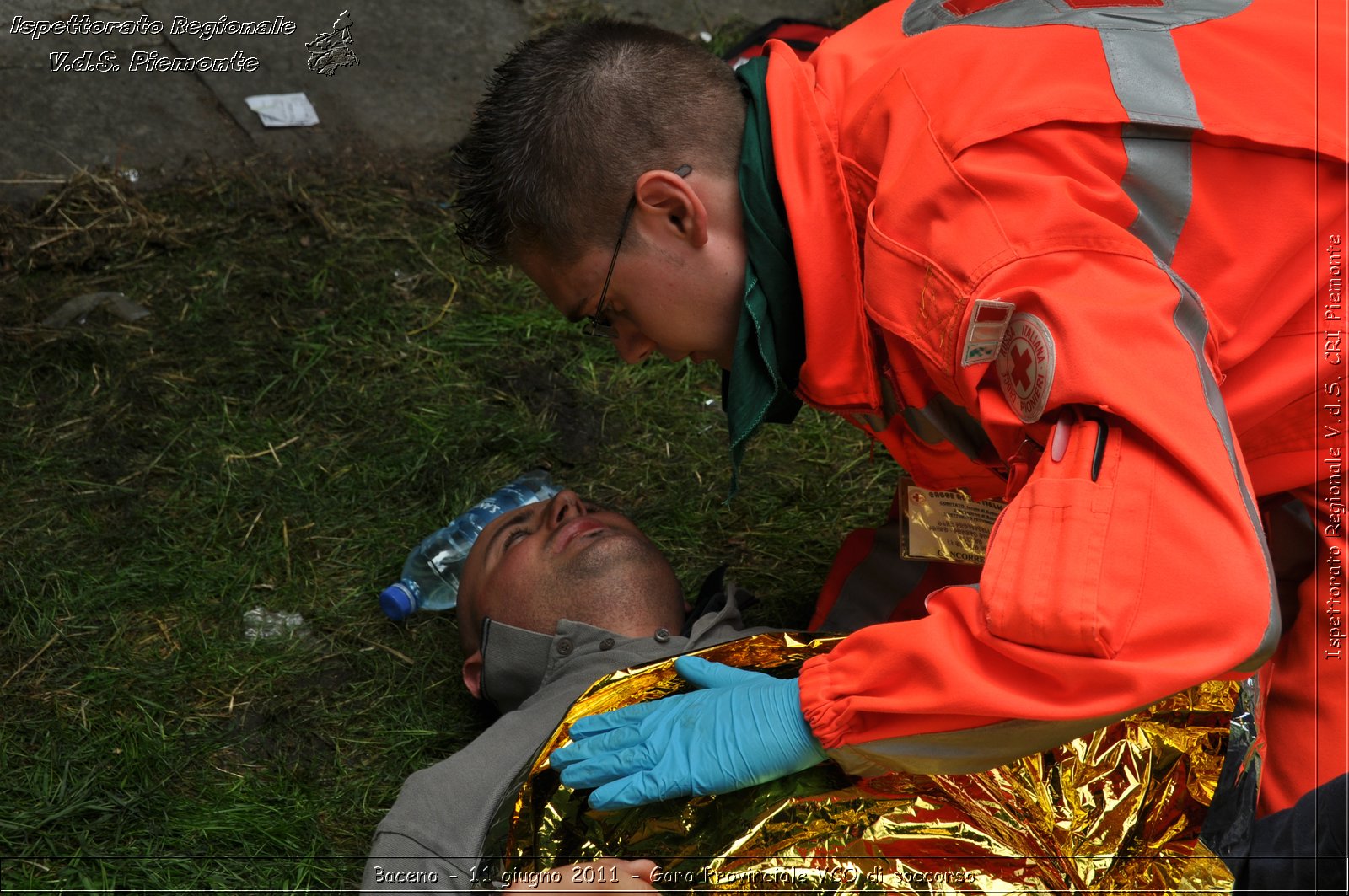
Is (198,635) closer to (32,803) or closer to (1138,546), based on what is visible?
(32,803)

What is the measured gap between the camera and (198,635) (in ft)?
10.0

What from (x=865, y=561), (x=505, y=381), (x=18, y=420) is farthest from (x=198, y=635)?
(x=865, y=561)

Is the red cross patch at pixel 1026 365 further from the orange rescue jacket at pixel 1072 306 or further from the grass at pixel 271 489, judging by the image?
the grass at pixel 271 489

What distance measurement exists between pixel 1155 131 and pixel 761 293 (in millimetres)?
715

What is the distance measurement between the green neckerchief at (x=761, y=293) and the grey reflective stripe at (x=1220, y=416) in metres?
0.67

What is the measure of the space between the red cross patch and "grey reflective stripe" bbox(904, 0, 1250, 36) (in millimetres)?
576

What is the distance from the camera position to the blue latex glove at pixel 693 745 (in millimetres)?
2059

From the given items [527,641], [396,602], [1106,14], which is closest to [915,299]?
[1106,14]

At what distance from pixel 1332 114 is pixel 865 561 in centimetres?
154

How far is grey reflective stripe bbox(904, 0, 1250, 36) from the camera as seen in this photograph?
6.07 feet

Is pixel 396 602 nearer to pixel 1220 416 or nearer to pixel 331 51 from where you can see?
pixel 1220 416

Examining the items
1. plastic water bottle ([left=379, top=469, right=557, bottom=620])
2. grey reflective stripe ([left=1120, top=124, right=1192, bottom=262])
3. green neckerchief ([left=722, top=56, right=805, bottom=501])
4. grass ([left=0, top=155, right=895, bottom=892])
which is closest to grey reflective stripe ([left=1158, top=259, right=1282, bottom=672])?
grey reflective stripe ([left=1120, top=124, right=1192, bottom=262])

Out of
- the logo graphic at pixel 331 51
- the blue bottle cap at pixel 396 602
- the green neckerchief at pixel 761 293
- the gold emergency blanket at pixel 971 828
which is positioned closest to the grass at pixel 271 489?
the blue bottle cap at pixel 396 602

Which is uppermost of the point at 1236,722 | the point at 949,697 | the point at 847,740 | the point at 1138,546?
the point at 1138,546
